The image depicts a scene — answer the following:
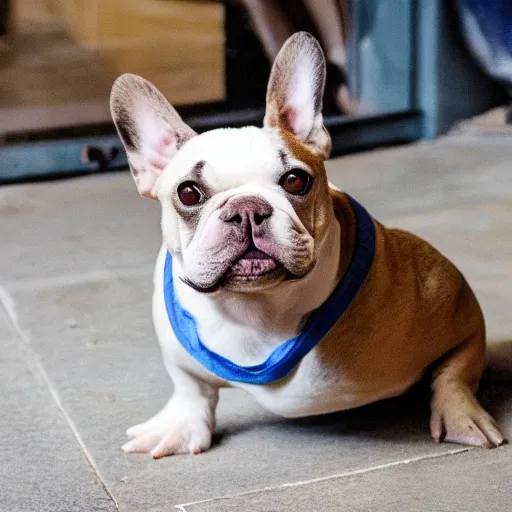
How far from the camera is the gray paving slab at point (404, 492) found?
6.58ft

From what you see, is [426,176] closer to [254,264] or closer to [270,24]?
[270,24]

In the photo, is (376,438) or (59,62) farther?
(59,62)

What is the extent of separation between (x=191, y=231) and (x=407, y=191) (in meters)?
2.82

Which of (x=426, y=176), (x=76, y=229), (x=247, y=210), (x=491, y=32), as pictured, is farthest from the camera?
(x=491, y=32)

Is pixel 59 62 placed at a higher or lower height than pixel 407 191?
higher

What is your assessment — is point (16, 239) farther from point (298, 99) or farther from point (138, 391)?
point (298, 99)

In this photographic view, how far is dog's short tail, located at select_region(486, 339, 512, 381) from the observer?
102 inches

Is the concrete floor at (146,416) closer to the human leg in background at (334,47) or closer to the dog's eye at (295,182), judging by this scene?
the dog's eye at (295,182)

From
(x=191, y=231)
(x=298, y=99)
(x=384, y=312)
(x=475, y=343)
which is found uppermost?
(x=298, y=99)

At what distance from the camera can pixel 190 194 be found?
6.35 feet

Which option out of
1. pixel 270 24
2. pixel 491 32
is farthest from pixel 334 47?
pixel 491 32

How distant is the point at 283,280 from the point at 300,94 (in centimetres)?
39

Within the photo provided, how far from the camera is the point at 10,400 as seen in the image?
261 cm

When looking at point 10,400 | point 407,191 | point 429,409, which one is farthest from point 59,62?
point 429,409
